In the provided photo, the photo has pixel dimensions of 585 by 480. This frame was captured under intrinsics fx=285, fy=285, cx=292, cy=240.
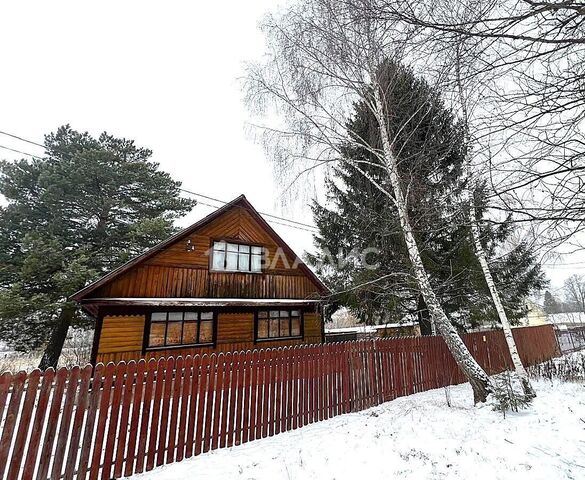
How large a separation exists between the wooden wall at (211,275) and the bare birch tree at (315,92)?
205 inches

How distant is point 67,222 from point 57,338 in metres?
6.74

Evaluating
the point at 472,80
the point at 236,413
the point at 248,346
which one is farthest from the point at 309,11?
the point at 248,346

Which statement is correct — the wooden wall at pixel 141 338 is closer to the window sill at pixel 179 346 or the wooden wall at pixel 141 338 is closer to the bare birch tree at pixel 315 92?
the window sill at pixel 179 346

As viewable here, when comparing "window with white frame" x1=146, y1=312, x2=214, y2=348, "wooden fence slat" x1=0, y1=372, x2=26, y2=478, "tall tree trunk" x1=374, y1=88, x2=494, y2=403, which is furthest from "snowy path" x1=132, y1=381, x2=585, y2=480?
"window with white frame" x1=146, y1=312, x2=214, y2=348

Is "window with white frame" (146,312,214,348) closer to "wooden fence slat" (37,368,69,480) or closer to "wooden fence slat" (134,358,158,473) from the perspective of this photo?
"wooden fence slat" (134,358,158,473)

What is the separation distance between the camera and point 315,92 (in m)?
8.70

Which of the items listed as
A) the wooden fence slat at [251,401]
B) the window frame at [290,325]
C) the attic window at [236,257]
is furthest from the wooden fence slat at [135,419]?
the window frame at [290,325]

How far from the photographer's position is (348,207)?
12.5m

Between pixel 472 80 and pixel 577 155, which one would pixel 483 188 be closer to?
pixel 577 155

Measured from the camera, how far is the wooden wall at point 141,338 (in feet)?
31.9

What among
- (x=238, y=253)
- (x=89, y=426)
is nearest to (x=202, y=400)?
(x=89, y=426)

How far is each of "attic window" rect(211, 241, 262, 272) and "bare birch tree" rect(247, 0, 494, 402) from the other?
531cm

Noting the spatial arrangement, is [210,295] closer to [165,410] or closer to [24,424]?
[165,410]

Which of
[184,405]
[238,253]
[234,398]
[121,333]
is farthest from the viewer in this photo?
[238,253]
